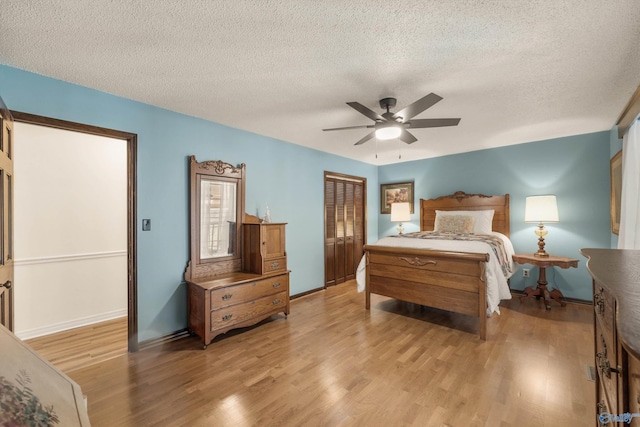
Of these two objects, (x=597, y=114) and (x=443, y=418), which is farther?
(x=597, y=114)

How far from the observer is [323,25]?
1.61 meters

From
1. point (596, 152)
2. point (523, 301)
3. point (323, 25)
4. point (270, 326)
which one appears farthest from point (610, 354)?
point (596, 152)

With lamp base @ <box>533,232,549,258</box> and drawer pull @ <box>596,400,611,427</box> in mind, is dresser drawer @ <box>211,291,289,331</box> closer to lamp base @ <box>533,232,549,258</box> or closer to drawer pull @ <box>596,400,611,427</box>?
drawer pull @ <box>596,400,611,427</box>

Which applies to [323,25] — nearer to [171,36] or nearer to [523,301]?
[171,36]

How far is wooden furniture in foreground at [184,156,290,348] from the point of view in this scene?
272 cm

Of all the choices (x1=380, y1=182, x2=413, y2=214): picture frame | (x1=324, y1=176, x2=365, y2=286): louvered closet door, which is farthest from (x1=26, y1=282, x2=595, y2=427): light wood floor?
(x1=380, y1=182, x2=413, y2=214): picture frame

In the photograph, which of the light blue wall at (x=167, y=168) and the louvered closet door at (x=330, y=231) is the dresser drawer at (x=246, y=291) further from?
the louvered closet door at (x=330, y=231)

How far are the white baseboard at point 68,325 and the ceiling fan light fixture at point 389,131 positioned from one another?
3769 mm

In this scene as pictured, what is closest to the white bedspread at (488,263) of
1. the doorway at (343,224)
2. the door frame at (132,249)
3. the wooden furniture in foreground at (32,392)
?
the doorway at (343,224)

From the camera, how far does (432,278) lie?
122 inches

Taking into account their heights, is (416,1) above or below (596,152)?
above

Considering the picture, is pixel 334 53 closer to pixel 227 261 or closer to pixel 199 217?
pixel 199 217

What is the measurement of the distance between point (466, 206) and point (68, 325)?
5.75m

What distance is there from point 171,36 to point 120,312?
11.0ft
